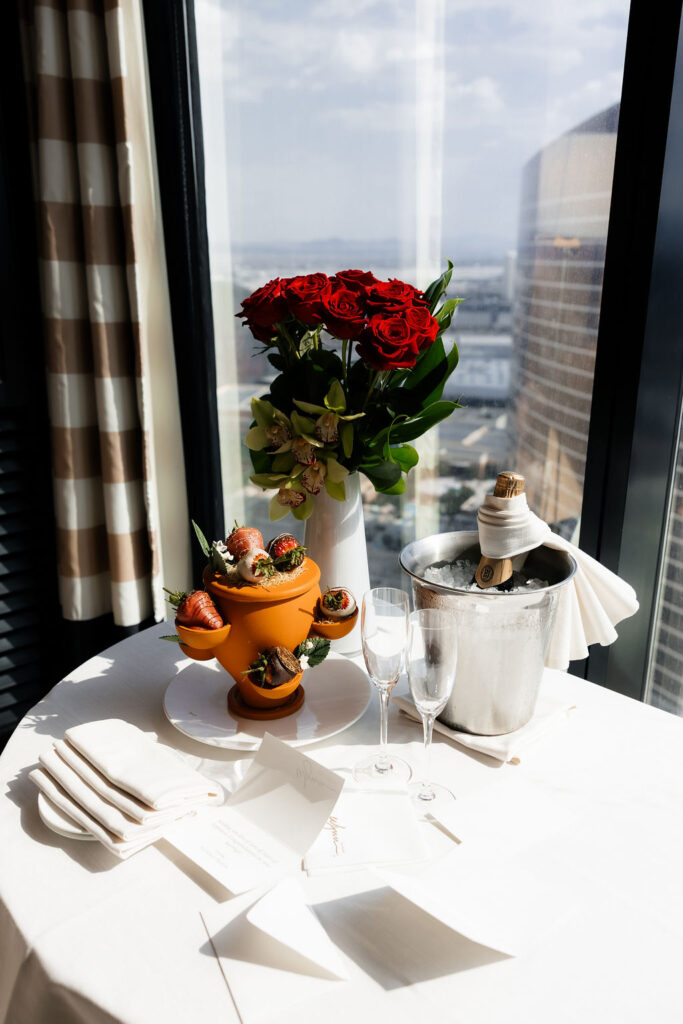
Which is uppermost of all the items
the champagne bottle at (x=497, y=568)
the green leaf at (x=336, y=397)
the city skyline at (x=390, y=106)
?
the city skyline at (x=390, y=106)

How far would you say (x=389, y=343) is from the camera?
0.93 metres

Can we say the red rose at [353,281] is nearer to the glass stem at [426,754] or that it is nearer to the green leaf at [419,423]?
the green leaf at [419,423]

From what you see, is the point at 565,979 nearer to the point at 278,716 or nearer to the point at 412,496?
the point at 278,716

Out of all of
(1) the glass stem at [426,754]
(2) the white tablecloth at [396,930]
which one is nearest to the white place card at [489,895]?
(2) the white tablecloth at [396,930]

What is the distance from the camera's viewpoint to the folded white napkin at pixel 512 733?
915 millimetres

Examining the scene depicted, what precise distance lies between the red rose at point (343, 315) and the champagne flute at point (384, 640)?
0.32 m

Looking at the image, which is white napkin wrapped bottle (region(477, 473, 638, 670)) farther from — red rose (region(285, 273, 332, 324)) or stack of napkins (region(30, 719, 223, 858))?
stack of napkins (region(30, 719, 223, 858))

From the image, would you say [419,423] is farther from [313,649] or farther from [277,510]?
[313,649]

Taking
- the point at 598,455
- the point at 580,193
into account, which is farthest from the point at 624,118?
the point at 598,455

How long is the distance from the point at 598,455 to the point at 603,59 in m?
0.63

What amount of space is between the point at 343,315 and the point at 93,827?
631 mm

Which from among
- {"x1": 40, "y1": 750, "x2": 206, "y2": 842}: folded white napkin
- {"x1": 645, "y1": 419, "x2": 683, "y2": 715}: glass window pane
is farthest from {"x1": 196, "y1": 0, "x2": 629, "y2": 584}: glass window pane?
{"x1": 40, "y1": 750, "x2": 206, "y2": 842}: folded white napkin

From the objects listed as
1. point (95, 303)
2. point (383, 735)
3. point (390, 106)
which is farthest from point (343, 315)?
point (95, 303)

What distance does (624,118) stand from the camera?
1.18 m
